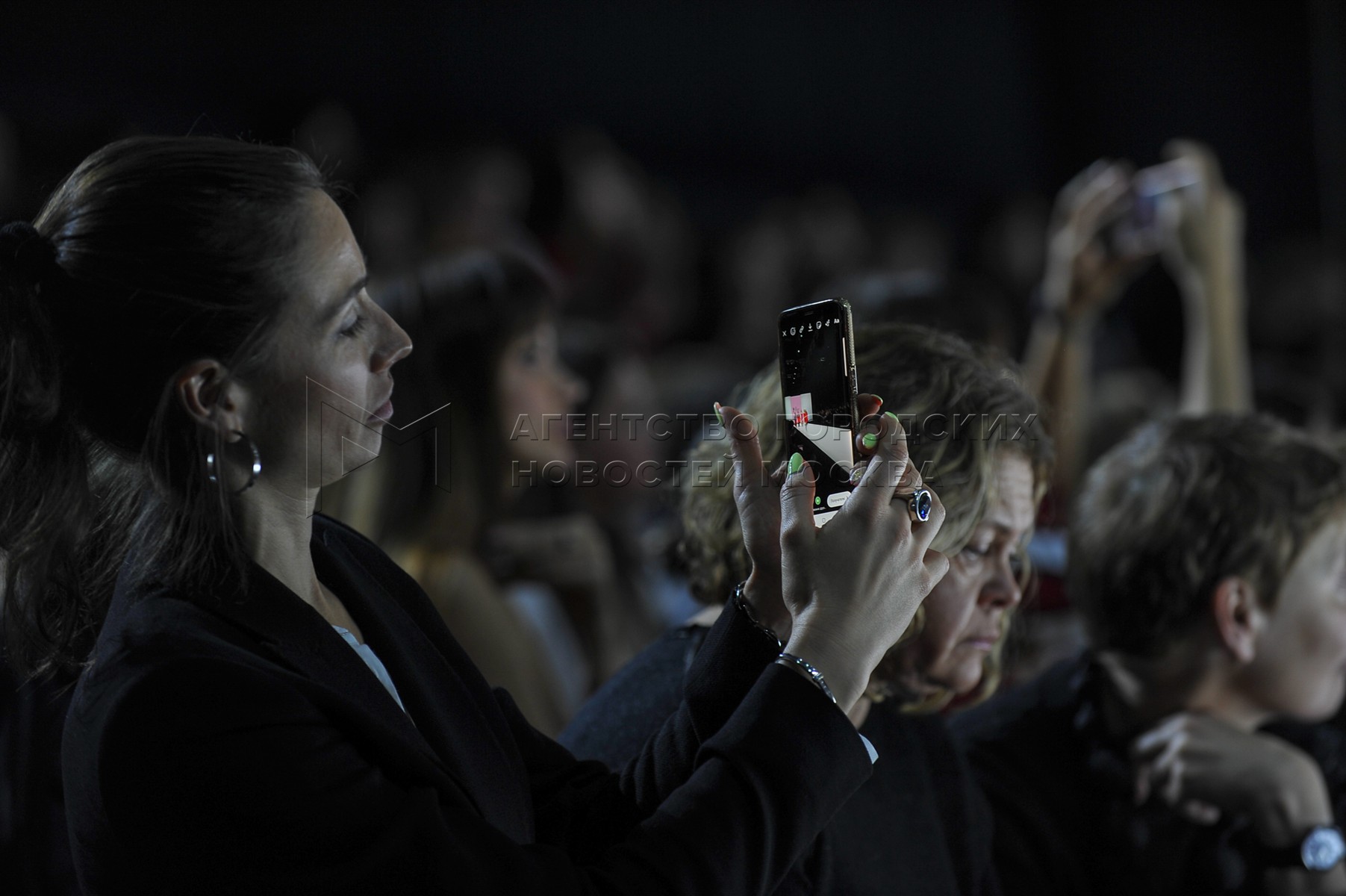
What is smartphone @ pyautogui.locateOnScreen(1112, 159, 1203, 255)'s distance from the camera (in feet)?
6.94

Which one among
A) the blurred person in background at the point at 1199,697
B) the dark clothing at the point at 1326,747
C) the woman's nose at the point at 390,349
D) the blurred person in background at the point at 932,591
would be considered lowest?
the dark clothing at the point at 1326,747

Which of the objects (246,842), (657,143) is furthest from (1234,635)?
(657,143)

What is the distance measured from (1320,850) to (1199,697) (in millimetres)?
207

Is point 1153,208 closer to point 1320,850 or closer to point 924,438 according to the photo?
point 1320,850

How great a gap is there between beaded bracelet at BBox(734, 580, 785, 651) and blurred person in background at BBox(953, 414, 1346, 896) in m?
0.72

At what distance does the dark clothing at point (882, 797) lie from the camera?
3.48ft

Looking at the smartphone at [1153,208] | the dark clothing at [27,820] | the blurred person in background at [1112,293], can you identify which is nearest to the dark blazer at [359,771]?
the dark clothing at [27,820]

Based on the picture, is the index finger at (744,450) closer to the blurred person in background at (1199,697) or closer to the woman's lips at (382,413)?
the woman's lips at (382,413)

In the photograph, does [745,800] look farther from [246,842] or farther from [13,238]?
[13,238]

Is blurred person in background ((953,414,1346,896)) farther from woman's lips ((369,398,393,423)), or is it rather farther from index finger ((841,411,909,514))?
woman's lips ((369,398,393,423))

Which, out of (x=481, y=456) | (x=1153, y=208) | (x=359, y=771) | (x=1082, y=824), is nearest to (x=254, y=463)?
(x=359, y=771)

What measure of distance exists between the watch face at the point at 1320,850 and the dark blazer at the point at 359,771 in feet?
2.91

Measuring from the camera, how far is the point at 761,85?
4.02 meters

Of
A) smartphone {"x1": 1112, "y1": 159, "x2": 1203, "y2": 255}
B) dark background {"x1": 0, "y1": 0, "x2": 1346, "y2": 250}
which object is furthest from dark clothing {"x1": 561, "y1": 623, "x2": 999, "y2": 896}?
smartphone {"x1": 1112, "y1": 159, "x2": 1203, "y2": 255}
